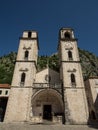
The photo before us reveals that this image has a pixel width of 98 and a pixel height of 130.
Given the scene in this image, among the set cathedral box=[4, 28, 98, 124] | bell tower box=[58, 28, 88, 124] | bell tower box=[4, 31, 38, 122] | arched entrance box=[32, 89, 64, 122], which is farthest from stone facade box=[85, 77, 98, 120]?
bell tower box=[4, 31, 38, 122]

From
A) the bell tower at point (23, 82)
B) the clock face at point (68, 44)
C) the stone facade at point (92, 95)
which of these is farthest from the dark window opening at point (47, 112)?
the clock face at point (68, 44)

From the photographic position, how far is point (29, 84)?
70.9ft

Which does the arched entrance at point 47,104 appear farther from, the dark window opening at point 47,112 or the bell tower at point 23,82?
the bell tower at point 23,82

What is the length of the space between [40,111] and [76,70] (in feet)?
29.1

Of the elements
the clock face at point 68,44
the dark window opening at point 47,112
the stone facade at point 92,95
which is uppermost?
the clock face at point 68,44

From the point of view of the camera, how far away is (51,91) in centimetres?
2205

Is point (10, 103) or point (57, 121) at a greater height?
point (10, 103)

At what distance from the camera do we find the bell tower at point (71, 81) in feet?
61.5

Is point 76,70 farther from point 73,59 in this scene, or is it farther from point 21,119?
point 21,119

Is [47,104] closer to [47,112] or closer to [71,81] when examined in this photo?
[47,112]

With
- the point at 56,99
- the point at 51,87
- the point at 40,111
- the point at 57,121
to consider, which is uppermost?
the point at 51,87

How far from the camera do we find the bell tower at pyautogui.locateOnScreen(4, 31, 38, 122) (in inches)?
734

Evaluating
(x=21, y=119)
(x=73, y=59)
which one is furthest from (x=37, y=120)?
(x=73, y=59)

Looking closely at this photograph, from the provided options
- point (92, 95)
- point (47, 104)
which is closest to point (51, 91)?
point (47, 104)
